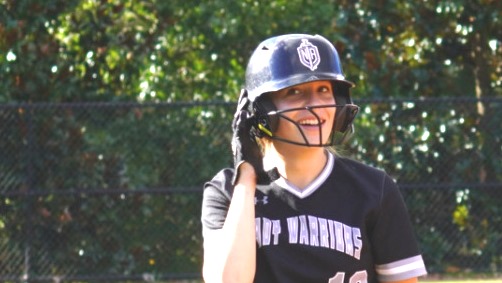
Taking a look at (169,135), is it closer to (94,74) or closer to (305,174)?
(94,74)

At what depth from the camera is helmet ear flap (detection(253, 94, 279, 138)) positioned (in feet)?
10.8

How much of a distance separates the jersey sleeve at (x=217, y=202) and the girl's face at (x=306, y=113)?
8.6 inches

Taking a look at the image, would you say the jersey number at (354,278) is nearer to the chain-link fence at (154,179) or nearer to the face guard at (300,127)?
the face guard at (300,127)

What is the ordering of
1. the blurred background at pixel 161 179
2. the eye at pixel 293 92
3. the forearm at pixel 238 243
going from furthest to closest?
the blurred background at pixel 161 179 < the eye at pixel 293 92 < the forearm at pixel 238 243

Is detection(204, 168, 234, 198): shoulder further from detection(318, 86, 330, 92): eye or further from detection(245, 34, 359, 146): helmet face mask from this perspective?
detection(318, 86, 330, 92): eye

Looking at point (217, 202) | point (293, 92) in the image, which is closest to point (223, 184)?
point (217, 202)

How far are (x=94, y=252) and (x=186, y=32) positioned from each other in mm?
2786

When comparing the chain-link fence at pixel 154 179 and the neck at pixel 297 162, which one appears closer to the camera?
the neck at pixel 297 162

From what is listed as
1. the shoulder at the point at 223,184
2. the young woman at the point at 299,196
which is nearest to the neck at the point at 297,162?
the young woman at the point at 299,196

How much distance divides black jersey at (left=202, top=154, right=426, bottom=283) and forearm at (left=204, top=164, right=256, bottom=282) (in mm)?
60

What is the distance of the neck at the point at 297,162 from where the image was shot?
3.37 m

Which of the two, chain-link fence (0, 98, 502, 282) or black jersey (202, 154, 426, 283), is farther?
chain-link fence (0, 98, 502, 282)

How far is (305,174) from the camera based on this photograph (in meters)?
3.37

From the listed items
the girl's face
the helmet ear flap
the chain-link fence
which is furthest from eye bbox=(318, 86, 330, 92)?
the chain-link fence
